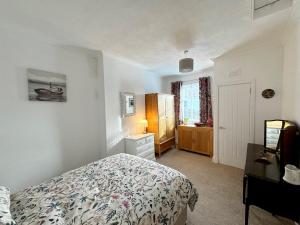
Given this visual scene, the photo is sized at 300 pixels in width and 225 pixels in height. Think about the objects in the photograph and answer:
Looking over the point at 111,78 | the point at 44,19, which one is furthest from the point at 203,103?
the point at 44,19

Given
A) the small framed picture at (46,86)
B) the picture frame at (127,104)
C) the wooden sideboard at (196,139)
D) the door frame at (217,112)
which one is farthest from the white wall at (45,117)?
the door frame at (217,112)

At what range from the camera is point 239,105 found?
10.5 ft

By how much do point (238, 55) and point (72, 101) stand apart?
138 inches

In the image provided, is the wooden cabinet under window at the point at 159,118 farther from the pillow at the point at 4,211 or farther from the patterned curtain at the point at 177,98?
the pillow at the point at 4,211

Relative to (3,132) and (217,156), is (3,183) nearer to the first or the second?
(3,132)

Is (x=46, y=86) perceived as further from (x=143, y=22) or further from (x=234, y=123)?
(x=234, y=123)

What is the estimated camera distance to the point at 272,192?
5.08 ft

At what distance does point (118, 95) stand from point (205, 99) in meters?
2.57

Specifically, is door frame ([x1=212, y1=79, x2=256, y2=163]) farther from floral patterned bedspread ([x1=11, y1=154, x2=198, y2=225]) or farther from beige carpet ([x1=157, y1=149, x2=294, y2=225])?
floral patterned bedspread ([x1=11, y1=154, x2=198, y2=225])

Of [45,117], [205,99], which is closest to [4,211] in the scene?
[45,117]

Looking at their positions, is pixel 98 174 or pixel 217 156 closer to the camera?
pixel 98 174

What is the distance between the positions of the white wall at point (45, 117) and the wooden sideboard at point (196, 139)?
2.43 meters

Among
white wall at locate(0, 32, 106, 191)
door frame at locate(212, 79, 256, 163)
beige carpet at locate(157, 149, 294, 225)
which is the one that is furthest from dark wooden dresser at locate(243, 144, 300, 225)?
white wall at locate(0, 32, 106, 191)

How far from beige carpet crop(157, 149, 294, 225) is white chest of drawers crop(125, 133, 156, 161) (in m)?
0.49
